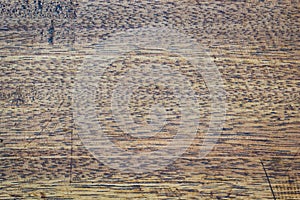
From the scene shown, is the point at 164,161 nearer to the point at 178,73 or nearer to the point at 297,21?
the point at 178,73

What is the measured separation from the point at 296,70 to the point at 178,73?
17cm

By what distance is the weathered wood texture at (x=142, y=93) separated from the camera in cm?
Answer: 57

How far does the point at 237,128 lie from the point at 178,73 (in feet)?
0.37

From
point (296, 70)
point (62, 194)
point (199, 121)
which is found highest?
point (296, 70)

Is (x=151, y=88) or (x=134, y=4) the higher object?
(x=134, y=4)

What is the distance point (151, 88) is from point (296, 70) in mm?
209

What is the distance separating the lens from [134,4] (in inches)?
23.8

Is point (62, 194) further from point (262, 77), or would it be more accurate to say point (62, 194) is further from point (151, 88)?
point (262, 77)

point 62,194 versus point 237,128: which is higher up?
point 237,128

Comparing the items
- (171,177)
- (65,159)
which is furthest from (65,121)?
(171,177)

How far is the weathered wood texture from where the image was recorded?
1.87 feet

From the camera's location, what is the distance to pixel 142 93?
1.92ft

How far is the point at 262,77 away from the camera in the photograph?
1.94 feet

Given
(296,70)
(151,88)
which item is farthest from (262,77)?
(151,88)
